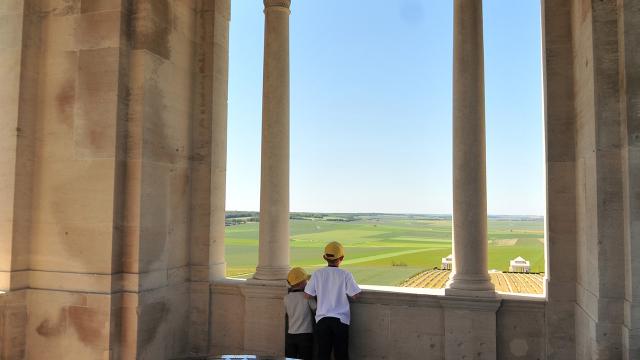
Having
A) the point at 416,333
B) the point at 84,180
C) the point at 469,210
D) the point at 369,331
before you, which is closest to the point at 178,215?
A: the point at 84,180

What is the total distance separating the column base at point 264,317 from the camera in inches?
834

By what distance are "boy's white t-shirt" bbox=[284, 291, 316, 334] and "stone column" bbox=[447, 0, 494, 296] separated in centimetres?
525

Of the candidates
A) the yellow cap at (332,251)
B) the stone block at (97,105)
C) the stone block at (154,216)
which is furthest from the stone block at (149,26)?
the yellow cap at (332,251)

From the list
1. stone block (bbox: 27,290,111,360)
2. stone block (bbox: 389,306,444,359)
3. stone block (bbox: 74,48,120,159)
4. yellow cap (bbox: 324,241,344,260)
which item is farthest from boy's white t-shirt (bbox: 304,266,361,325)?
stone block (bbox: 74,48,120,159)

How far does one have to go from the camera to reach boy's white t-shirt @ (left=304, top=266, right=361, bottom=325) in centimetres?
1723

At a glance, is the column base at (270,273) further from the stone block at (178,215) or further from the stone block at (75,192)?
the stone block at (75,192)

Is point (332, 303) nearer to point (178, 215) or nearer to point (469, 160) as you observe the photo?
point (469, 160)

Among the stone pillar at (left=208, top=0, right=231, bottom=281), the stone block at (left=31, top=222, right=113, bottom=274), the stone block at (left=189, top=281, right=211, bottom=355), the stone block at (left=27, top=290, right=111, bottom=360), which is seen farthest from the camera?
the stone pillar at (left=208, top=0, right=231, bottom=281)

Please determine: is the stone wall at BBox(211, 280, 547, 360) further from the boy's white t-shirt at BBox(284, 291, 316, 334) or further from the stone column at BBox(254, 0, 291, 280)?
the boy's white t-shirt at BBox(284, 291, 316, 334)

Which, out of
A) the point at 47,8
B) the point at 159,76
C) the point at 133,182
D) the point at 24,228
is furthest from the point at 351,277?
the point at 47,8

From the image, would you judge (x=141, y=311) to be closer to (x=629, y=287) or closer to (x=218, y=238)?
(x=218, y=238)

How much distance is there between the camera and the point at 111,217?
1912 cm

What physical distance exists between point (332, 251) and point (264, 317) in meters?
5.54

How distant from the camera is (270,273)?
21.7 metres
